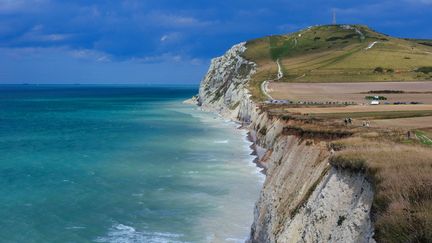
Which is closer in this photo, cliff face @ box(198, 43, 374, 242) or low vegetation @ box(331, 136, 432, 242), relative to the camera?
low vegetation @ box(331, 136, 432, 242)

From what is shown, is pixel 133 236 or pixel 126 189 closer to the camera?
pixel 133 236

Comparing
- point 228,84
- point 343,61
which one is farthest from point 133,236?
point 228,84

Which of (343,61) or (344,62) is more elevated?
(343,61)

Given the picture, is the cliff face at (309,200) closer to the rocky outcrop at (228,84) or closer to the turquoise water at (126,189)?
the turquoise water at (126,189)

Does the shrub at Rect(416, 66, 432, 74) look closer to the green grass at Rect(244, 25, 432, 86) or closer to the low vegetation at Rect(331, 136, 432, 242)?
the green grass at Rect(244, 25, 432, 86)

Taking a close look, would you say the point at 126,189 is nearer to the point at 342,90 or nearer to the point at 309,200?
the point at 309,200

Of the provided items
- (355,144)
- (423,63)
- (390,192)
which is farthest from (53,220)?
(423,63)

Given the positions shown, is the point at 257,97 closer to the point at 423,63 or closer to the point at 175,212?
the point at 175,212

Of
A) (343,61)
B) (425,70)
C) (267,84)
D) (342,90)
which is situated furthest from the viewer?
(343,61)

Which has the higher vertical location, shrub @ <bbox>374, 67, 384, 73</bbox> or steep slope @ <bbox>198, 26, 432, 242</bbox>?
shrub @ <bbox>374, 67, 384, 73</bbox>

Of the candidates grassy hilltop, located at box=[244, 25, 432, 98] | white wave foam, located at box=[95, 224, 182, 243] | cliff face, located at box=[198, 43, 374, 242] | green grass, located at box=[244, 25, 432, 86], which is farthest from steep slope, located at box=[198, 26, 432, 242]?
grassy hilltop, located at box=[244, 25, 432, 98]

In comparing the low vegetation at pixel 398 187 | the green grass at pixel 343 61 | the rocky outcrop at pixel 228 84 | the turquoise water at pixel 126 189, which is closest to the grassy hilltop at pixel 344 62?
the green grass at pixel 343 61
